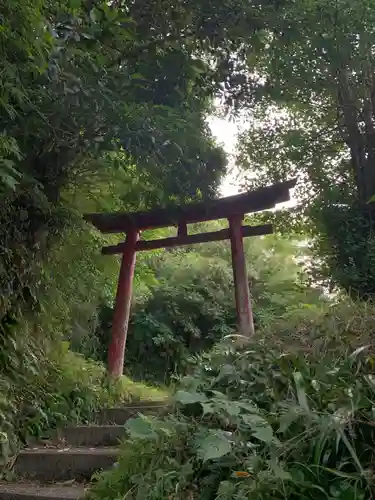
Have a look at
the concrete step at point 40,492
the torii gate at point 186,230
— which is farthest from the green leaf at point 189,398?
the torii gate at point 186,230

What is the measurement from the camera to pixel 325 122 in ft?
17.5

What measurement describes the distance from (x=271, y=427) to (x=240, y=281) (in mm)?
3732

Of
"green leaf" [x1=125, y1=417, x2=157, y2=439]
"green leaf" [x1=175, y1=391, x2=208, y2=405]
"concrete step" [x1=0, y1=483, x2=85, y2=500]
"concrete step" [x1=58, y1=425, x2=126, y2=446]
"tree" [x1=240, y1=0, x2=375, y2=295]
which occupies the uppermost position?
"tree" [x1=240, y1=0, x2=375, y2=295]

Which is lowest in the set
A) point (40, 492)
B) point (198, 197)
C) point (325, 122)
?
point (40, 492)

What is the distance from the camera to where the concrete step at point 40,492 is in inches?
103

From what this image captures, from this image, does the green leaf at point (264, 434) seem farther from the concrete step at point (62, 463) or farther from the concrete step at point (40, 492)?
the concrete step at point (62, 463)

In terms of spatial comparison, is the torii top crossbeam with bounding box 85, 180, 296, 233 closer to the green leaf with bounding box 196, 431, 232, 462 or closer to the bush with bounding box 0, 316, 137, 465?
the bush with bounding box 0, 316, 137, 465

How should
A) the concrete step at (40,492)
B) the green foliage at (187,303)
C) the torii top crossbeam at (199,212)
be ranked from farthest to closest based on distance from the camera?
the green foliage at (187,303) → the torii top crossbeam at (199,212) → the concrete step at (40,492)

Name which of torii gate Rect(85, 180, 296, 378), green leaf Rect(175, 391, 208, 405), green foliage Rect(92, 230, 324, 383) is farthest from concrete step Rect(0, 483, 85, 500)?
green foliage Rect(92, 230, 324, 383)

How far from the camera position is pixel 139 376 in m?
8.46

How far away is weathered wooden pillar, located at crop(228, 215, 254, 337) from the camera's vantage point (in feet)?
17.0

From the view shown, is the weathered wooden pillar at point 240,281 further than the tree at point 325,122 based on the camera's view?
Yes

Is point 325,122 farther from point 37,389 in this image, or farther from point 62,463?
point 62,463

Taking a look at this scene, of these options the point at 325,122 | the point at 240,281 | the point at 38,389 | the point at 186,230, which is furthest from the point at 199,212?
the point at 38,389
